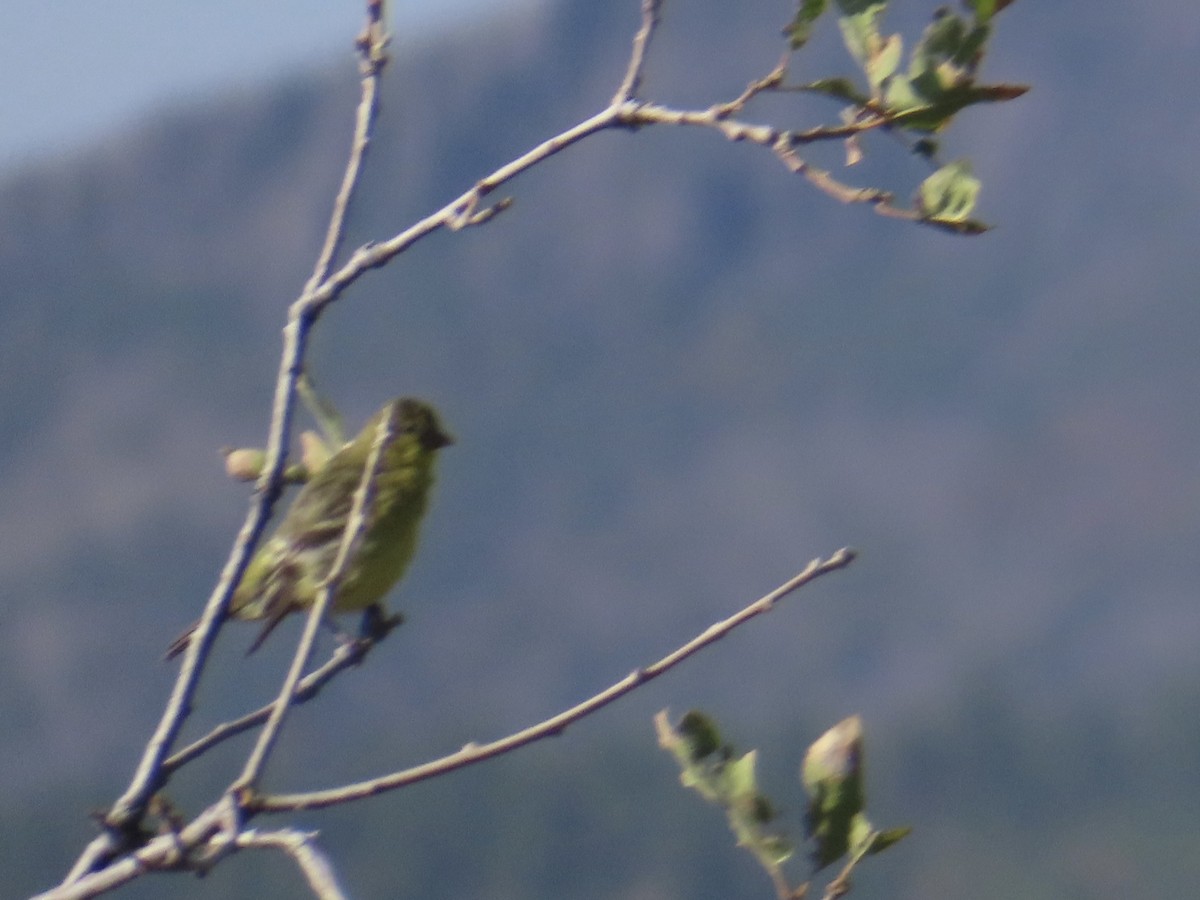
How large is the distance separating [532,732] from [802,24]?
737 mm

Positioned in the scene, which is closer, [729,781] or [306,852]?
[306,852]

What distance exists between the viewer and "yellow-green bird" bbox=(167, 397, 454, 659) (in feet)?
10.1

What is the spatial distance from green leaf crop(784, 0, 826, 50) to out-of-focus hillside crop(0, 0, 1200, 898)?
58.7 ft

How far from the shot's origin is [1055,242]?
50.9 m

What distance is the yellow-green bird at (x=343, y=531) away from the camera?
3.08 metres

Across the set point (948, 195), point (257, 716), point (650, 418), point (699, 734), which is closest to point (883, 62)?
point (948, 195)

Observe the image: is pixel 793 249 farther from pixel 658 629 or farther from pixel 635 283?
pixel 658 629

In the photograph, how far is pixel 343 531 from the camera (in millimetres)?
3039

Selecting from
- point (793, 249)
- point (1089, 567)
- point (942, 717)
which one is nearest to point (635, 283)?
point (793, 249)

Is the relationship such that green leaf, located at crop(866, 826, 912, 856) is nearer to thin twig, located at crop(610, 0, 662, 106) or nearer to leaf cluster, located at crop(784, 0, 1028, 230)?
leaf cluster, located at crop(784, 0, 1028, 230)

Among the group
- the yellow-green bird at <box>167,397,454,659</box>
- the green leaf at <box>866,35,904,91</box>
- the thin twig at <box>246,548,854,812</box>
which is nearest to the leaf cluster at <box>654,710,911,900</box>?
the thin twig at <box>246,548,854,812</box>

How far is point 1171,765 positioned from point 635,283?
938 inches

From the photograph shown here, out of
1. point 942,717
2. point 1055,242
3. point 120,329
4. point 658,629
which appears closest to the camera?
point 942,717

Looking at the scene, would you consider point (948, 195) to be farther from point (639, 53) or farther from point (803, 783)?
point (803, 783)
